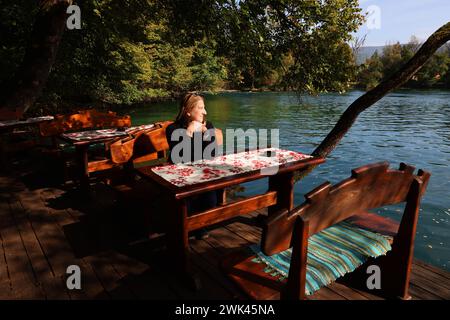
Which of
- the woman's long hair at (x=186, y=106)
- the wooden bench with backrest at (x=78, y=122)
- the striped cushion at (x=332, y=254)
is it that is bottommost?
the striped cushion at (x=332, y=254)

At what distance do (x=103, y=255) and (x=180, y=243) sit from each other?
3.73 feet

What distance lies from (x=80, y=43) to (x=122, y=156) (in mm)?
10801

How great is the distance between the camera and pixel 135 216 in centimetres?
431

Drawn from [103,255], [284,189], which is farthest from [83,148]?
[284,189]

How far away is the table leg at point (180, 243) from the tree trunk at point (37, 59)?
532 centimetres

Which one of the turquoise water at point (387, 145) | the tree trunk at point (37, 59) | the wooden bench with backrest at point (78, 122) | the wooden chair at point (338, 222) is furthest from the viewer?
the turquoise water at point (387, 145)

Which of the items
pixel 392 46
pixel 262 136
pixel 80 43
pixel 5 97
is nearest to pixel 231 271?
pixel 5 97

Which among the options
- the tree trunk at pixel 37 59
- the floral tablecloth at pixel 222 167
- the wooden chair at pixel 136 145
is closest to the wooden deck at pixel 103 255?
the wooden chair at pixel 136 145

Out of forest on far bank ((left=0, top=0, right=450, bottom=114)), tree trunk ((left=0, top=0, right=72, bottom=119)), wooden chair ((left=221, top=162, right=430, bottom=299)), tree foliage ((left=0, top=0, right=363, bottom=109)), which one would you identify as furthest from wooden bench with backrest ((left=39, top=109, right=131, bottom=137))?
wooden chair ((left=221, top=162, right=430, bottom=299))

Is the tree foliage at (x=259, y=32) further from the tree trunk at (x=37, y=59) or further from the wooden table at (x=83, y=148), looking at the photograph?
the wooden table at (x=83, y=148)

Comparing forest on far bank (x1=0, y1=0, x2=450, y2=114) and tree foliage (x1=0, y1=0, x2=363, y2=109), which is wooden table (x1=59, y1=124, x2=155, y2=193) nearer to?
forest on far bank (x1=0, y1=0, x2=450, y2=114)

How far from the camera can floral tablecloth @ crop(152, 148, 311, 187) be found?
9.68 feet

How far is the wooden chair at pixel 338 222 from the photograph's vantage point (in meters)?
1.74
